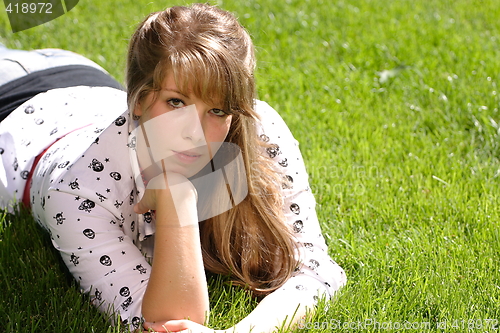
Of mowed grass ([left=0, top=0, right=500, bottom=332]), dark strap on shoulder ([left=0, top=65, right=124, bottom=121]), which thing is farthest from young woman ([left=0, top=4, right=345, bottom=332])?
dark strap on shoulder ([left=0, top=65, right=124, bottom=121])

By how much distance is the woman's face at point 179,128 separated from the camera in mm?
1956

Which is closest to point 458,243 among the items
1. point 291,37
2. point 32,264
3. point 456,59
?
point 32,264

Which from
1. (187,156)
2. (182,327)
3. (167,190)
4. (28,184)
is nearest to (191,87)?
(187,156)

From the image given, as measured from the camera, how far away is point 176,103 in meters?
1.97

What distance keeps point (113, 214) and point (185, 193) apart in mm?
300

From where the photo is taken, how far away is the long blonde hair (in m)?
1.93

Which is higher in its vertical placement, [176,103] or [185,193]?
[176,103]

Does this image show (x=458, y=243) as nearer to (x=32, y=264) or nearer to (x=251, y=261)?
(x=251, y=261)

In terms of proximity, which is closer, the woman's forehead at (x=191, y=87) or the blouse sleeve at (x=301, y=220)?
the woman's forehead at (x=191, y=87)

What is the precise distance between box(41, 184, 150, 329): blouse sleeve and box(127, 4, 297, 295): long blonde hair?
0.38 meters

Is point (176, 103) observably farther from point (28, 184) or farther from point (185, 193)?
point (28, 184)

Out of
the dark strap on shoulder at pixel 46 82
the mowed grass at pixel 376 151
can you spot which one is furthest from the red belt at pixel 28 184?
the dark strap on shoulder at pixel 46 82

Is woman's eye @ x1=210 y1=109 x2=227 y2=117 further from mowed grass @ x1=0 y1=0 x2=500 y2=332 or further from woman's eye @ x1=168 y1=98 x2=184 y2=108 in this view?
mowed grass @ x1=0 y1=0 x2=500 y2=332

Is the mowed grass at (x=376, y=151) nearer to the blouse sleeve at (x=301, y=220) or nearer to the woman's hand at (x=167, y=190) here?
the blouse sleeve at (x=301, y=220)
